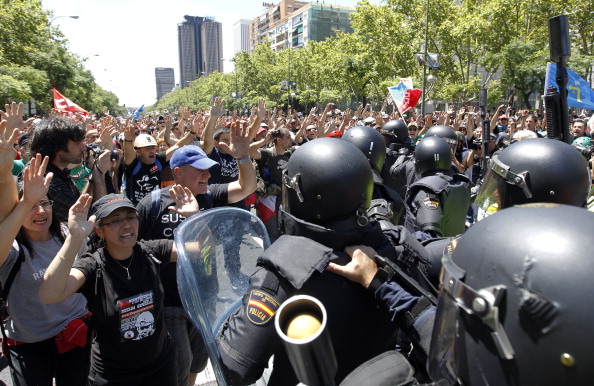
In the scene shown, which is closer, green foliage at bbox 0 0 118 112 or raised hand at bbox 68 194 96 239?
raised hand at bbox 68 194 96 239

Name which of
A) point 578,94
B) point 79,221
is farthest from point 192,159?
point 578,94

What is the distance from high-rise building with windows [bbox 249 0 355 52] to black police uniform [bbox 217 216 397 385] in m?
73.5

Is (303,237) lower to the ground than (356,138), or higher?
lower

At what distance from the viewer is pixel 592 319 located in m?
0.96

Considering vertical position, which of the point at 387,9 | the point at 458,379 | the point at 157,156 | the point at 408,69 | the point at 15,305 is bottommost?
the point at 15,305

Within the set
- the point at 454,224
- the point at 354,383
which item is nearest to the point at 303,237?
the point at 354,383

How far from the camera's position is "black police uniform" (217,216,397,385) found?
1.67 m

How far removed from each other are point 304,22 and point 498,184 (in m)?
99.9

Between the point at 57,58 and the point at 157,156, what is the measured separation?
30.0 metres

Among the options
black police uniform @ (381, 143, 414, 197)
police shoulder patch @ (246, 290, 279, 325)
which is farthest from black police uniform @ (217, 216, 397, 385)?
black police uniform @ (381, 143, 414, 197)

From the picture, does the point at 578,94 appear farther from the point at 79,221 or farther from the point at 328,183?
the point at 79,221

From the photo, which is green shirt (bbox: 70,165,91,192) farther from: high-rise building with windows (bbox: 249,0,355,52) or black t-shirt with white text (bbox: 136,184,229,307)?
high-rise building with windows (bbox: 249,0,355,52)

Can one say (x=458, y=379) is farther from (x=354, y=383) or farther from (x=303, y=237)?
(x=303, y=237)

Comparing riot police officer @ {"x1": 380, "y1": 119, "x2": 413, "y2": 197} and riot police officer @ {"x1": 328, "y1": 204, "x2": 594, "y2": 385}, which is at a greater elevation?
riot police officer @ {"x1": 380, "y1": 119, "x2": 413, "y2": 197}
